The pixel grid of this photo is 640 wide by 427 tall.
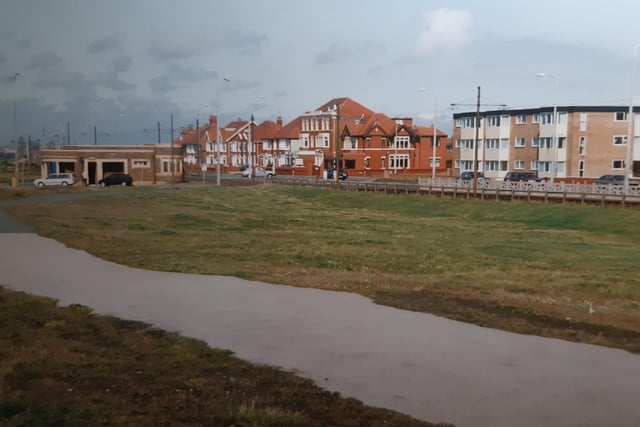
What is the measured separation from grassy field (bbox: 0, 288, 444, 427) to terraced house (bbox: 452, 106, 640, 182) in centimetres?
6777

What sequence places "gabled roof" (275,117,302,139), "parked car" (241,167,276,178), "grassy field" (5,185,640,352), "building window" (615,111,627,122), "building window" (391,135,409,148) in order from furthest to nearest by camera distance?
"gabled roof" (275,117,302,139) < "building window" (391,135,409,148) < "parked car" (241,167,276,178) < "building window" (615,111,627,122) < "grassy field" (5,185,640,352)

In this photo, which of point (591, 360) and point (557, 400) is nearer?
point (557, 400)

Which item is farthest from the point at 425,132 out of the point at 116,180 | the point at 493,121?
the point at 116,180

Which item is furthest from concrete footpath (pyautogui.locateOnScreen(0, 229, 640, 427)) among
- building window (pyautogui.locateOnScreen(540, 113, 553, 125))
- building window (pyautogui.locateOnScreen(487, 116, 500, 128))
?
building window (pyautogui.locateOnScreen(487, 116, 500, 128))

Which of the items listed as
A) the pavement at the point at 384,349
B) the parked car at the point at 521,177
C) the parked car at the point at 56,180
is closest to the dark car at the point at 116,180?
the parked car at the point at 56,180

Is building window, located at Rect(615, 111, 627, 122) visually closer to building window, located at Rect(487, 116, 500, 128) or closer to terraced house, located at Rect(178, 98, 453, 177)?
building window, located at Rect(487, 116, 500, 128)

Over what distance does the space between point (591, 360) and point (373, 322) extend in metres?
4.27

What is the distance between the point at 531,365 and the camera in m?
10.7

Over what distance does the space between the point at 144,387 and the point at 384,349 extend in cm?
435

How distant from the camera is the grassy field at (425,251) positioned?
612 inches

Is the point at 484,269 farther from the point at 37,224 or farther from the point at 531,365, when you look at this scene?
the point at 37,224

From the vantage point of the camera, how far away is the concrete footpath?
8914mm

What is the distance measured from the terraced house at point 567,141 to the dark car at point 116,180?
1619 inches

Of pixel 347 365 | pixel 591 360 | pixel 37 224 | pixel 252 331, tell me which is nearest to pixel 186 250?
pixel 37 224
